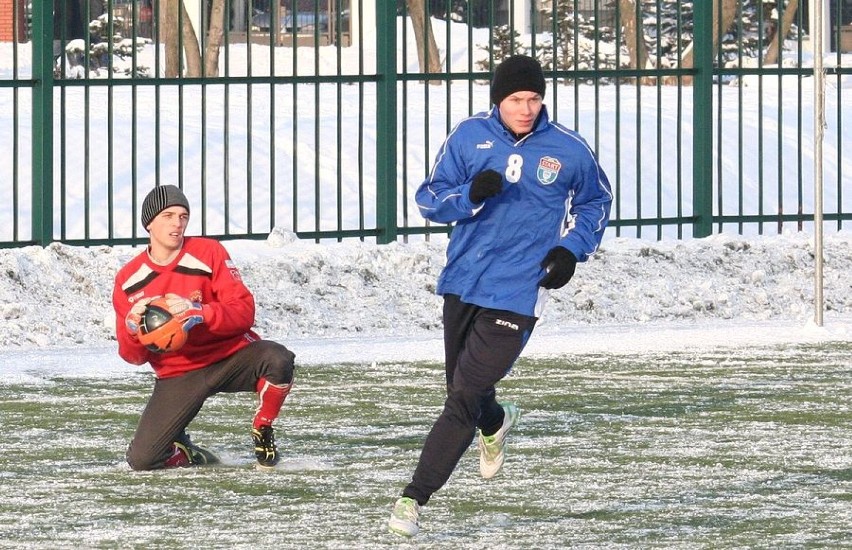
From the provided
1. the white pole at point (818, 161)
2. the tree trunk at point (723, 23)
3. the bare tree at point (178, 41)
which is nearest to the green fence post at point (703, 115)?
the tree trunk at point (723, 23)

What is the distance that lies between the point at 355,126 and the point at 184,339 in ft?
56.0

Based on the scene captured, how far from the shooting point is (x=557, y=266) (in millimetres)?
7676

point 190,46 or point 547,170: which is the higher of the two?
point 190,46

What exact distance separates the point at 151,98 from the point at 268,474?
1967cm

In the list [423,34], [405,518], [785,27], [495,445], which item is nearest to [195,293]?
[495,445]

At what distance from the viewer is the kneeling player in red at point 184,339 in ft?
29.7

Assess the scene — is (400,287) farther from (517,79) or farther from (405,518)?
(405,518)

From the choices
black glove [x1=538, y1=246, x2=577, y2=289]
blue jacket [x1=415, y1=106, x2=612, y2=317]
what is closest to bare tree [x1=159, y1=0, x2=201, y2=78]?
blue jacket [x1=415, y1=106, x2=612, y2=317]

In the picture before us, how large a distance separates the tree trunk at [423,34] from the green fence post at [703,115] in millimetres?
2201

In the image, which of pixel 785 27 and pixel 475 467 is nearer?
pixel 475 467

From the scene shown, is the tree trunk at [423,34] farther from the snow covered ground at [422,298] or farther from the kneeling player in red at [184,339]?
the kneeling player in red at [184,339]

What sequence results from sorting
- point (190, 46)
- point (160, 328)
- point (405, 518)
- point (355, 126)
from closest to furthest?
point (405, 518)
point (160, 328)
point (190, 46)
point (355, 126)

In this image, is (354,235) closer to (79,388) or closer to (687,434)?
(79,388)

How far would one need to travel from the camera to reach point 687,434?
10195 millimetres
